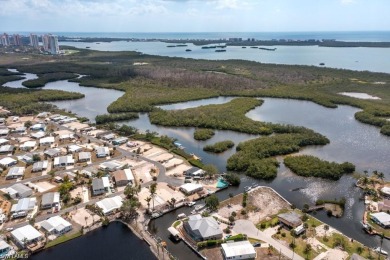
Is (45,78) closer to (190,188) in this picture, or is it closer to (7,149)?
(7,149)

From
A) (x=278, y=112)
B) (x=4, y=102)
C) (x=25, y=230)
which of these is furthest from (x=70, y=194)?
(x=4, y=102)

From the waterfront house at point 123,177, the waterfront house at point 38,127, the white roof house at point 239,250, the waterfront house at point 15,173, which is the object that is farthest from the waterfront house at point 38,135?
the white roof house at point 239,250

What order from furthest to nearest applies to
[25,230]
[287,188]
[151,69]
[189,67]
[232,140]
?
[189,67] < [151,69] < [232,140] < [287,188] < [25,230]

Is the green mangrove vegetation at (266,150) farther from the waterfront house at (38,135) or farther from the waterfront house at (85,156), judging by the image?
the waterfront house at (38,135)

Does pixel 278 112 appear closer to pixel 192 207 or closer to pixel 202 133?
pixel 202 133

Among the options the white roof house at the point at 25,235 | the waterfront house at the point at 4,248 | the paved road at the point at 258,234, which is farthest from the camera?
the white roof house at the point at 25,235

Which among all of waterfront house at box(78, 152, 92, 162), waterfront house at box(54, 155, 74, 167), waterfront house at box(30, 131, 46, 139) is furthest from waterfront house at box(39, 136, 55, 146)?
waterfront house at box(78, 152, 92, 162)
